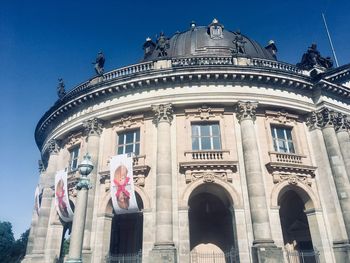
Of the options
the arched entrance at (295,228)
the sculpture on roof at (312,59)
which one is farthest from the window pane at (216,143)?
the sculpture on roof at (312,59)

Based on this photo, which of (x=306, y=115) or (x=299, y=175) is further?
(x=306, y=115)

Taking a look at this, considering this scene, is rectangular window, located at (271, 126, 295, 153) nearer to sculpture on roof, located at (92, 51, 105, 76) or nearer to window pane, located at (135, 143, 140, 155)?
window pane, located at (135, 143, 140, 155)

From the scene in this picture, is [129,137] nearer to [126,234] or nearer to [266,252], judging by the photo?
[126,234]

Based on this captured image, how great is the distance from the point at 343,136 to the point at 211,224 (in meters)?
10.8

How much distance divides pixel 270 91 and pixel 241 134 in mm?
3971

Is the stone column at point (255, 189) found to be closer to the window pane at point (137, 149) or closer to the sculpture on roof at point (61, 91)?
the window pane at point (137, 149)

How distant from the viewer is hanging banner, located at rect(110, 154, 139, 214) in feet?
55.0

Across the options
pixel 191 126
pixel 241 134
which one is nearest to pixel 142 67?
pixel 191 126

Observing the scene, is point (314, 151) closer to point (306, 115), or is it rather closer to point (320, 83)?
point (306, 115)

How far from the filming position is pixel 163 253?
14.6 metres

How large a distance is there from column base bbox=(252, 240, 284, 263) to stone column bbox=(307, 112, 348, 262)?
4215mm

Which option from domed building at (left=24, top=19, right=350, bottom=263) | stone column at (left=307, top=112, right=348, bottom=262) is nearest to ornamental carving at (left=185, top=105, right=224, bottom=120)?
domed building at (left=24, top=19, right=350, bottom=263)

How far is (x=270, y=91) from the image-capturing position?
1952 centimetres

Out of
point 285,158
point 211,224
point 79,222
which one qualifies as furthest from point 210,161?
point 79,222
